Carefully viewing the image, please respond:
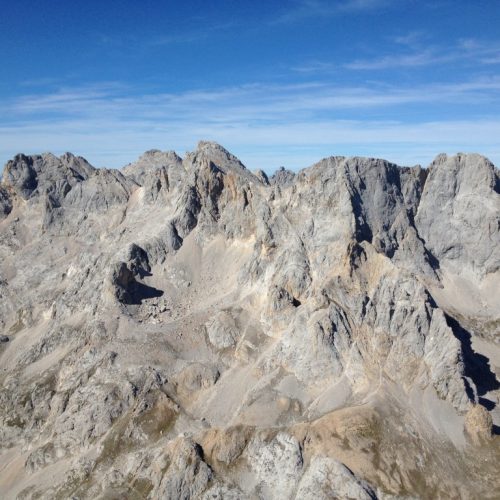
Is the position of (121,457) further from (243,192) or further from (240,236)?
(243,192)

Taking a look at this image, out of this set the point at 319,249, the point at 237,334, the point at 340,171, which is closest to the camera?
the point at 237,334

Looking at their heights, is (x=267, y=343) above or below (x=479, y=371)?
above

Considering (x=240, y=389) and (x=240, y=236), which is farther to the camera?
(x=240, y=236)

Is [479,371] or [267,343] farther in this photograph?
[267,343]

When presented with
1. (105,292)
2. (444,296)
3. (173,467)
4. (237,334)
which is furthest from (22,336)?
(444,296)

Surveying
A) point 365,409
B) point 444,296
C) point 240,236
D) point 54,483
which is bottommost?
point 54,483

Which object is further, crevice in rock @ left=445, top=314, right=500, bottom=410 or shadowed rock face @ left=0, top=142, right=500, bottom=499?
crevice in rock @ left=445, top=314, right=500, bottom=410

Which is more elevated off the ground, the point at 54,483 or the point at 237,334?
the point at 237,334

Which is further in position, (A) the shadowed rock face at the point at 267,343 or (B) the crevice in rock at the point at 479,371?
(B) the crevice in rock at the point at 479,371
